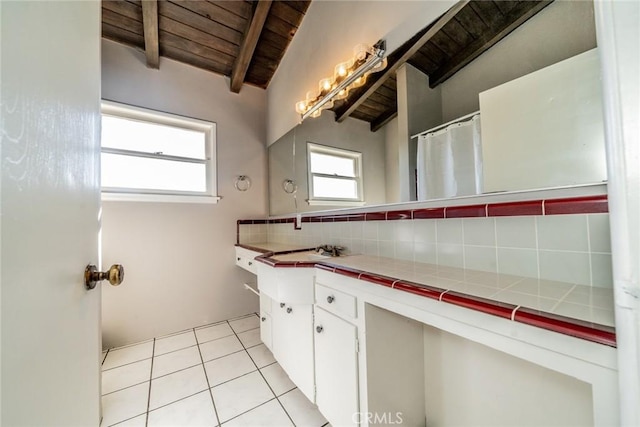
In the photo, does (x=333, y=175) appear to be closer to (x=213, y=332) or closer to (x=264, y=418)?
(x=264, y=418)

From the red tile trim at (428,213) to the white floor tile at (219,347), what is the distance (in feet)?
5.87

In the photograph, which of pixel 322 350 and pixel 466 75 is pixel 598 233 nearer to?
pixel 466 75

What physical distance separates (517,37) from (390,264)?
3.54 ft

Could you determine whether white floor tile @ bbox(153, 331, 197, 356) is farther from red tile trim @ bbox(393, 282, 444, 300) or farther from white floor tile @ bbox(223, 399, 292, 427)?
red tile trim @ bbox(393, 282, 444, 300)

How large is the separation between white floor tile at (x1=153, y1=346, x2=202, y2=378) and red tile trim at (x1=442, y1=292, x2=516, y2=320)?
1919mm

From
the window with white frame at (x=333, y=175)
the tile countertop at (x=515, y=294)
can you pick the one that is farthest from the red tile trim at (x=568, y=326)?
the window with white frame at (x=333, y=175)

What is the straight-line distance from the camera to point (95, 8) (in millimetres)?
697

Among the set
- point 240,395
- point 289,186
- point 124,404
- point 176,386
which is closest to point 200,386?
point 176,386

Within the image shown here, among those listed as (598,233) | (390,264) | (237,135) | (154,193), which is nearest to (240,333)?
(154,193)

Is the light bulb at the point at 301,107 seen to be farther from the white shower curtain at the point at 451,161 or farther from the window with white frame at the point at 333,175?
the white shower curtain at the point at 451,161

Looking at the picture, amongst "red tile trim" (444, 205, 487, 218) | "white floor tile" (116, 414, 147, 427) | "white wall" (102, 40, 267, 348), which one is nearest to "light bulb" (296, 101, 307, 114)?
"white wall" (102, 40, 267, 348)

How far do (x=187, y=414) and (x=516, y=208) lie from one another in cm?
193

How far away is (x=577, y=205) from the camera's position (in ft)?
2.43

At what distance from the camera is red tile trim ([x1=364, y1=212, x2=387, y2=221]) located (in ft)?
4.49
